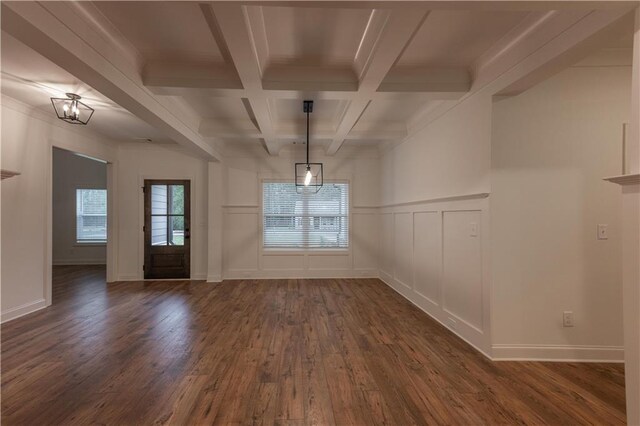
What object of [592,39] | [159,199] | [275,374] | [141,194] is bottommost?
[275,374]

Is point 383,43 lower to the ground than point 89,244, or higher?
higher

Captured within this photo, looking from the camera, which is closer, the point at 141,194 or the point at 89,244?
the point at 141,194

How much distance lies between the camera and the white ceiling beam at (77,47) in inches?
66.4

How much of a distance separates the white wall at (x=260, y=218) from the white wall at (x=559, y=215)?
11.9 feet

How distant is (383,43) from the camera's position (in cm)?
214

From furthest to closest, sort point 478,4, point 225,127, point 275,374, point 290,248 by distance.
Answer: point 290,248 → point 225,127 → point 275,374 → point 478,4

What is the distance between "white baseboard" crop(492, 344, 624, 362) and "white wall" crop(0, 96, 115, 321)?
18.9ft

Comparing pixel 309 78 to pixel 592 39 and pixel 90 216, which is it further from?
pixel 90 216

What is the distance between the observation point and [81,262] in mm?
7809

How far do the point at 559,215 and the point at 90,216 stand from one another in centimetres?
1016

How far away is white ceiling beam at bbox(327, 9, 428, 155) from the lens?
1875 mm

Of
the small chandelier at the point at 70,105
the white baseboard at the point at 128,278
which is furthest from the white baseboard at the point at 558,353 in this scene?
the white baseboard at the point at 128,278

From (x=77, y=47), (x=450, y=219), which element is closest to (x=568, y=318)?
(x=450, y=219)

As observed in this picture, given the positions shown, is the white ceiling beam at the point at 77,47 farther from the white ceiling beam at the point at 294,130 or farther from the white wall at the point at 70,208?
the white wall at the point at 70,208
